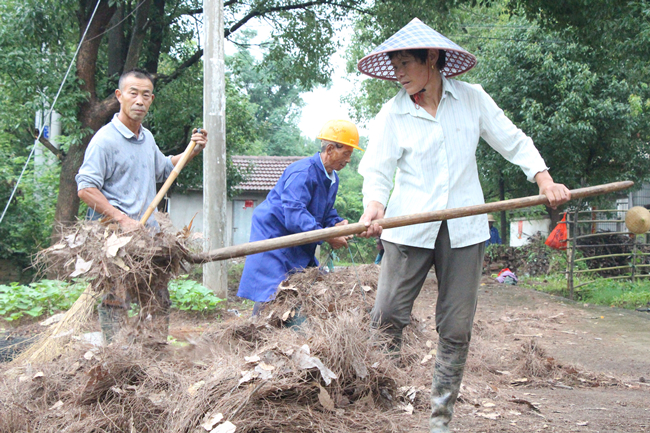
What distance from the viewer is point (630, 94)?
524 inches

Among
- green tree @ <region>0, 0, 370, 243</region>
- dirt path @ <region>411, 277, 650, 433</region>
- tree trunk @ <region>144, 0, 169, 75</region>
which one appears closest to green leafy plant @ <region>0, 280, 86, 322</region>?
green tree @ <region>0, 0, 370, 243</region>

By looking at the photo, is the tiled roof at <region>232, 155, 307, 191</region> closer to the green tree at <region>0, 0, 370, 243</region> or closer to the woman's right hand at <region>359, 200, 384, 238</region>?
the green tree at <region>0, 0, 370, 243</region>

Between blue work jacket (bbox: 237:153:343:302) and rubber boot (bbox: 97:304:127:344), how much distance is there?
0.81 metres

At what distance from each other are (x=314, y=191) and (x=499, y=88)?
1210 cm

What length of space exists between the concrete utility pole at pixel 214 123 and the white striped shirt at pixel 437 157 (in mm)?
4679

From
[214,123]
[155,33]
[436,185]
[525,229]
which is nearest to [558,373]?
[436,185]

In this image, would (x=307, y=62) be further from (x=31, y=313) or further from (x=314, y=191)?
(x=314, y=191)

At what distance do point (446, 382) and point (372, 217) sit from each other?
89 centimetres

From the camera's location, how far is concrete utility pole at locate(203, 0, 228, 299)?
7.44m

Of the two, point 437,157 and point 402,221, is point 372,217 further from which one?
point 437,157

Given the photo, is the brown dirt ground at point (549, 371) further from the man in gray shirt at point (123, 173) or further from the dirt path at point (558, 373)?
the man in gray shirt at point (123, 173)

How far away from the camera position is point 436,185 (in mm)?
2984

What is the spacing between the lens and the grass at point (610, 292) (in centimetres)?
933

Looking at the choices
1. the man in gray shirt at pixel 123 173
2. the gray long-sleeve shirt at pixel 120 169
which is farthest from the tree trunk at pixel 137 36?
the gray long-sleeve shirt at pixel 120 169
